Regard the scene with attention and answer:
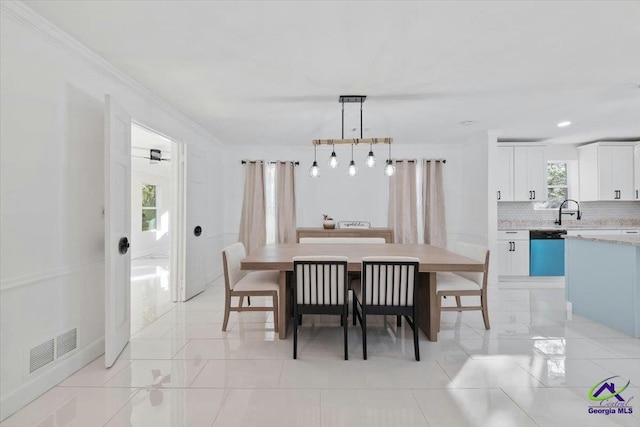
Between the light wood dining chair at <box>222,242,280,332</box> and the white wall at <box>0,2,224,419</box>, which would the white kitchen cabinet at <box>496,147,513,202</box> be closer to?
the light wood dining chair at <box>222,242,280,332</box>

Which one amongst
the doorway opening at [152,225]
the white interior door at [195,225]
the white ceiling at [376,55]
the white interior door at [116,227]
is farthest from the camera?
the white interior door at [195,225]

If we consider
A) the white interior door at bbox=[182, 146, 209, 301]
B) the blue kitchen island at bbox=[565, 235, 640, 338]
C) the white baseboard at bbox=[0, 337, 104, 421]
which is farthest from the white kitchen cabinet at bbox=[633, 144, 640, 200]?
the white baseboard at bbox=[0, 337, 104, 421]

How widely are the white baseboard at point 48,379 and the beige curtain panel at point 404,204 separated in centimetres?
457

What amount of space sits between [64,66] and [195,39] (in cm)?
98

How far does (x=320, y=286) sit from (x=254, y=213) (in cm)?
349

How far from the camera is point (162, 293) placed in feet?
15.4

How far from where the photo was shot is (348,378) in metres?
2.29

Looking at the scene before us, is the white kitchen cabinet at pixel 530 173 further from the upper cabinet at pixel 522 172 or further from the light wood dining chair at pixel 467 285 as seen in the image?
the light wood dining chair at pixel 467 285

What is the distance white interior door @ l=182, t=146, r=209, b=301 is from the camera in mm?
4305

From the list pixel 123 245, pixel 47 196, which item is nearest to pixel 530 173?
pixel 123 245

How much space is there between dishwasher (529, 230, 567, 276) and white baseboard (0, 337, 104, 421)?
19.7 feet

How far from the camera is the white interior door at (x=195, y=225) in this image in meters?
4.30

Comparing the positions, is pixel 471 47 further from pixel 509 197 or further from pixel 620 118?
pixel 509 197

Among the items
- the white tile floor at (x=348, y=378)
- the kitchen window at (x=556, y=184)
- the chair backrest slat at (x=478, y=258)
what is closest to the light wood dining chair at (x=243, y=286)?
the white tile floor at (x=348, y=378)
